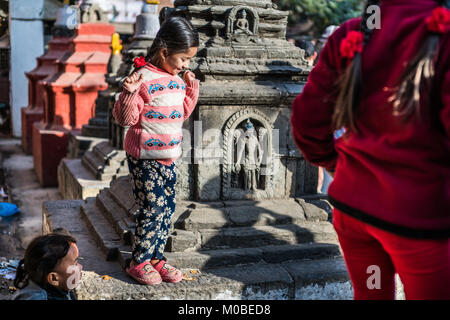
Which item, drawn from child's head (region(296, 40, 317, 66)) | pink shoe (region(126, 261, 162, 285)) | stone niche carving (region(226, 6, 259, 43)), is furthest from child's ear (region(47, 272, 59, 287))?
child's head (region(296, 40, 317, 66))

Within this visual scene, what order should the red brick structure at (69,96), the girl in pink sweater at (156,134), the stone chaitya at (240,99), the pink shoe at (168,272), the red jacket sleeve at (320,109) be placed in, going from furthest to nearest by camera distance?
the red brick structure at (69,96) < the stone chaitya at (240,99) < the pink shoe at (168,272) < the girl in pink sweater at (156,134) < the red jacket sleeve at (320,109)

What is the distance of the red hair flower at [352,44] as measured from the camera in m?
1.61

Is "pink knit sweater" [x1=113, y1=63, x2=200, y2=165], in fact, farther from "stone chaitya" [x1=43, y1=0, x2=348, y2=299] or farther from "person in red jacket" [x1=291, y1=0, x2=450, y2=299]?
"person in red jacket" [x1=291, y1=0, x2=450, y2=299]

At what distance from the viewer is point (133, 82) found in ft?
8.64

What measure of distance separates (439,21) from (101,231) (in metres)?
2.64

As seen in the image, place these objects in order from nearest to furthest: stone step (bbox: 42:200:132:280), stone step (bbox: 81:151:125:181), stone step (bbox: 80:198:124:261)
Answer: stone step (bbox: 42:200:132:280) < stone step (bbox: 80:198:124:261) < stone step (bbox: 81:151:125:181)

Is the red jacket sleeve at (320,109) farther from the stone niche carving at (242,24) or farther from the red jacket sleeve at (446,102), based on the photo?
the stone niche carving at (242,24)

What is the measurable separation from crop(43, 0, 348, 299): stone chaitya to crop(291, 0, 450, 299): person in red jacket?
139 cm

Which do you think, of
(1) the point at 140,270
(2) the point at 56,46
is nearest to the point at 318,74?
(1) the point at 140,270

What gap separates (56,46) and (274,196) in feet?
23.0

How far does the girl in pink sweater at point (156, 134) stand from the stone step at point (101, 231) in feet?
1.15

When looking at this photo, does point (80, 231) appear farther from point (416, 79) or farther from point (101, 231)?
point (416, 79)

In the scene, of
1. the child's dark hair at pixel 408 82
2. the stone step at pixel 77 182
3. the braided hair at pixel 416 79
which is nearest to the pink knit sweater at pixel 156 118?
the child's dark hair at pixel 408 82

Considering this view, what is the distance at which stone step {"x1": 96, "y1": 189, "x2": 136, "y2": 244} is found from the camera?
330 cm
